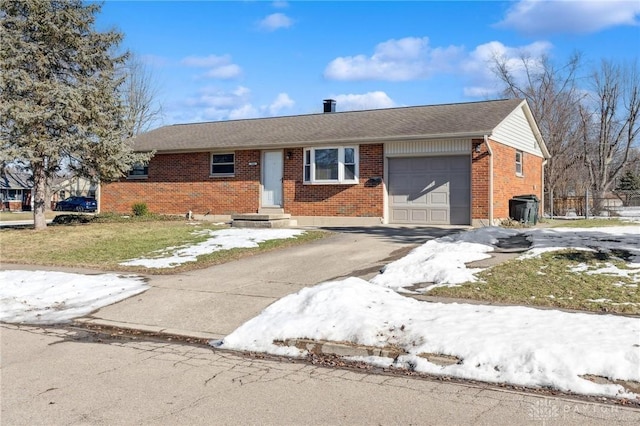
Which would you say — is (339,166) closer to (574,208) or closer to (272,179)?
(272,179)

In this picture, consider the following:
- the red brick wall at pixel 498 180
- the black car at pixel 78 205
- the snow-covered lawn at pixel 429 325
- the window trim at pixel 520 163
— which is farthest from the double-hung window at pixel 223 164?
the black car at pixel 78 205

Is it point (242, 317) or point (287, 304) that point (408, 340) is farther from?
point (242, 317)

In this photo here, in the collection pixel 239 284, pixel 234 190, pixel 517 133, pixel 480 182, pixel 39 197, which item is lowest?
pixel 239 284

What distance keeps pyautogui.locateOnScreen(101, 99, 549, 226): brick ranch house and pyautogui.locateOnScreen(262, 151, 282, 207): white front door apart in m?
0.04

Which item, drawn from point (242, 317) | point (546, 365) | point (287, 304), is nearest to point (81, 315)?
point (242, 317)

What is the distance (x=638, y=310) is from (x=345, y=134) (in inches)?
565

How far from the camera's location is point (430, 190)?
19.5 meters

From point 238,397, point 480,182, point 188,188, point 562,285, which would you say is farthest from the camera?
point 188,188

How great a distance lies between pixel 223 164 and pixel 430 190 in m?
8.58

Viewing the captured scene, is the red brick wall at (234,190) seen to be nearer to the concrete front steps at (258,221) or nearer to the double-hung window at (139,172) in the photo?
the double-hung window at (139,172)

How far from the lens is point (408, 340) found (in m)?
6.41

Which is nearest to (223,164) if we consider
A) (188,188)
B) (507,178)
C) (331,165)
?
(188,188)

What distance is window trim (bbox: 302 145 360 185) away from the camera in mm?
20344

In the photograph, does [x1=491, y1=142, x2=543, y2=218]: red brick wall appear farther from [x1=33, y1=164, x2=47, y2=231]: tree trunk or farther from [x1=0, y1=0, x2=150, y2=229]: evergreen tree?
[x1=33, y1=164, x2=47, y2=231]: tree trunk
